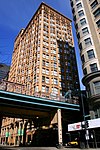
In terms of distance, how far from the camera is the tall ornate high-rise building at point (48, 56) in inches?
2235

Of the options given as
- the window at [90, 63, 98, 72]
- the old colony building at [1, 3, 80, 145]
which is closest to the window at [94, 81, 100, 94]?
the window at [90, 63, 98, 72]

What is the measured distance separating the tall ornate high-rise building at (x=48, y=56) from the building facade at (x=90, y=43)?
19578 millimetres

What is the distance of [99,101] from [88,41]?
544 inches

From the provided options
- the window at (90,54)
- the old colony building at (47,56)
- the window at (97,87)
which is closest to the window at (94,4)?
the window at (90,54)

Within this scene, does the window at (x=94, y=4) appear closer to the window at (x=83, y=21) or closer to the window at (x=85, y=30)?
the window at (x=83, y=21)

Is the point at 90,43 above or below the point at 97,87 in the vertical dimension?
above

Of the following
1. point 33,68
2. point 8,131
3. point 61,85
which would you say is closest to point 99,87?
point 61,85

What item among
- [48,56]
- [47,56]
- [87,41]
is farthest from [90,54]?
[48,56]

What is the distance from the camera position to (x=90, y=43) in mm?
35625

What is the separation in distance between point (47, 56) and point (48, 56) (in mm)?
463

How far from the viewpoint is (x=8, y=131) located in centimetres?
6994

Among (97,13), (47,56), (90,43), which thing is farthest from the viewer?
(47,56)

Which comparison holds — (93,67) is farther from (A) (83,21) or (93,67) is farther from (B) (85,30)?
(A) (83,21)

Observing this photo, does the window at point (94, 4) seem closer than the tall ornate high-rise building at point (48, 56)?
Yes
